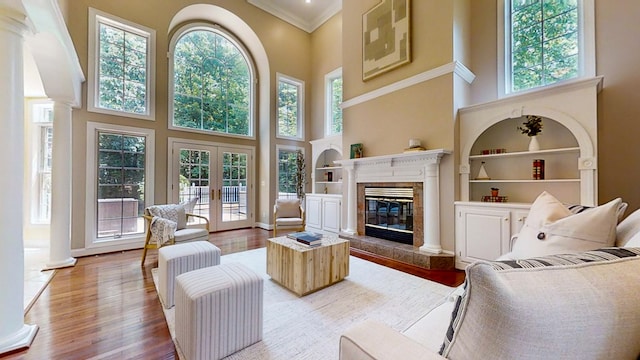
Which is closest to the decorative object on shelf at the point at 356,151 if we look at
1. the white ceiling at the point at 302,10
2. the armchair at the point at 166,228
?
the armchair at the point at 166,228

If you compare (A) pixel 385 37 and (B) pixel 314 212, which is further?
(B) pixel 314 212

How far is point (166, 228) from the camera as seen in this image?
136 inches

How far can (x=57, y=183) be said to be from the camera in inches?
137

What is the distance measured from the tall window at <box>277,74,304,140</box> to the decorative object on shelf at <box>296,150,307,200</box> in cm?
54

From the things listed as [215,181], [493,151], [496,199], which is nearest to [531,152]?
[493,151]

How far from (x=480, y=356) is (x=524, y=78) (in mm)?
4292

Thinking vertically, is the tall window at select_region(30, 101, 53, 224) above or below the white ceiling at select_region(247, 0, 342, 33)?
below

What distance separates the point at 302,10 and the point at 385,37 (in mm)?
3276

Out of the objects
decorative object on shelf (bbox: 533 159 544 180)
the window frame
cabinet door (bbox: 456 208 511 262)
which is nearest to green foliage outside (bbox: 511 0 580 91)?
decorative object on shelf (bbox: 533 159 544 180)

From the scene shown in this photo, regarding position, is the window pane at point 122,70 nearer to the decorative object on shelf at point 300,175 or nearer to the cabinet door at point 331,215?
the decorative object on shelf at point 300,175

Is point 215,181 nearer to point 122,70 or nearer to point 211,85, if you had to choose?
point 211,85

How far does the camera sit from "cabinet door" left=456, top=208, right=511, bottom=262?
3.10 meters

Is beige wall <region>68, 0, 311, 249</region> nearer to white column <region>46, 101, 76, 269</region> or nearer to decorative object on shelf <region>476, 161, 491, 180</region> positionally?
white column <region>46, 101, 76, 269</region>

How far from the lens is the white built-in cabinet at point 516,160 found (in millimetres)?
2756
